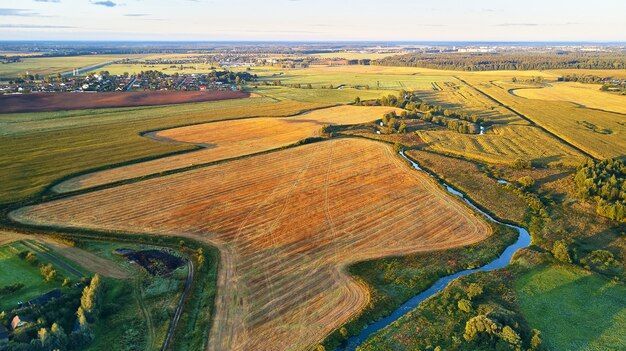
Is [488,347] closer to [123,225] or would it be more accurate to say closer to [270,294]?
[270,294]

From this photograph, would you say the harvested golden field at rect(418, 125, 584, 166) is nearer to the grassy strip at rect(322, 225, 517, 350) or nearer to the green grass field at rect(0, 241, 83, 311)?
the grassy strip at rect(322, 225, 517, 350)

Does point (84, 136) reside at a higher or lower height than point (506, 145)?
higher

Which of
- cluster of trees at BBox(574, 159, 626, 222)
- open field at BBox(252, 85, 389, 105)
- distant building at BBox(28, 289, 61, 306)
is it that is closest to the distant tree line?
open field at BBox(252, 85, 389, 105)

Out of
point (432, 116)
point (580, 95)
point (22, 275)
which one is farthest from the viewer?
point (580, 95)

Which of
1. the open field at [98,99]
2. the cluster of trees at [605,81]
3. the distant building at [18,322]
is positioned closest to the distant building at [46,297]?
the distant building at [18,322]

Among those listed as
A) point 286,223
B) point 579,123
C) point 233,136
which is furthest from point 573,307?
point 579,123

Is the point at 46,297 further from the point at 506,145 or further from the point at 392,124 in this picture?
the point at 506,145

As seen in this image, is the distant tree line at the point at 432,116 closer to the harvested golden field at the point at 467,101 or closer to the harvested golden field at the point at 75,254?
the harvested golden field at the point at 467,101

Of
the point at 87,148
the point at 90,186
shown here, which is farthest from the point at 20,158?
the point at 90,186
